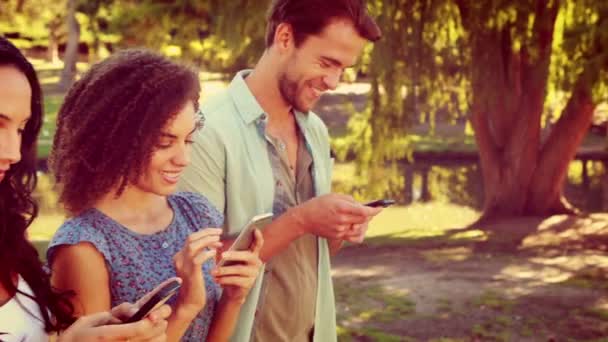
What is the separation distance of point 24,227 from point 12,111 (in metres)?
0.32

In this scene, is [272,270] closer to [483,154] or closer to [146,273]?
[146,273]

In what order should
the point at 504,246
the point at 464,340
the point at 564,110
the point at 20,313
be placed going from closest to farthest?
the point at 20,313 → the point at 464,340 → the point at 504,246 → the point at 564,110

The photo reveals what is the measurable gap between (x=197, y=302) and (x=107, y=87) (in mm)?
537

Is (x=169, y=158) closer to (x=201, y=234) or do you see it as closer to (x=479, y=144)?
(x=201, y=234)

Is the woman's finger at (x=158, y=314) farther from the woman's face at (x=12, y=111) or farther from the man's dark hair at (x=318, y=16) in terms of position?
the man's dark hair at (x=318, y=16)

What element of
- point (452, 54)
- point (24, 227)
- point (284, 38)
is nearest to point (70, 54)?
point (452, 54)

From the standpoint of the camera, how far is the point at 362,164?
11445 mm

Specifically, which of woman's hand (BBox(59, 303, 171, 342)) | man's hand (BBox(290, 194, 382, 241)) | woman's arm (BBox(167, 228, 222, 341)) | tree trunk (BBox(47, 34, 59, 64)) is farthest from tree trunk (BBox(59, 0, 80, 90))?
woman's hand (BBox(59, 303, 171, 342))

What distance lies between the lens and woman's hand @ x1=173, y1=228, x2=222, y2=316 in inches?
72.2

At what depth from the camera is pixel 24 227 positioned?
6.29ft

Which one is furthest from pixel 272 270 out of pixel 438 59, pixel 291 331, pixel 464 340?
pixel 438 59

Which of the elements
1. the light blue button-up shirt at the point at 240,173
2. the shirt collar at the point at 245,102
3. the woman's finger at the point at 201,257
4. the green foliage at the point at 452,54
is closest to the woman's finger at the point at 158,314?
the woman's finger at the point at 201,257

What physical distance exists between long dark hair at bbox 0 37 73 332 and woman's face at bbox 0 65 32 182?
0.03 m

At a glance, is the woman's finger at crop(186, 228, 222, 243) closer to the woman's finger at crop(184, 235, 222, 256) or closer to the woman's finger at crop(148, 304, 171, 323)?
the woman's finger at crop(184, 235, 222, 256)
